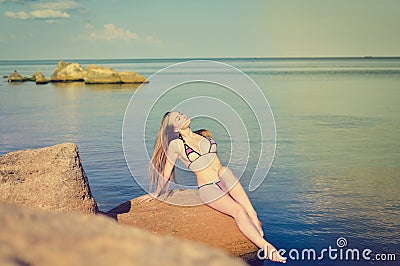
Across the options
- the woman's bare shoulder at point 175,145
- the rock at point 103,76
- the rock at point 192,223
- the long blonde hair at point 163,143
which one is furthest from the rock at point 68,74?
the rock at point 192,223

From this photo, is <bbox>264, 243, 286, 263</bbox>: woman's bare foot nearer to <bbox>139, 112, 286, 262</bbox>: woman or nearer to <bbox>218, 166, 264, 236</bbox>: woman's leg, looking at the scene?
<bbox>139, 112, 286, 262</bbox>: woman

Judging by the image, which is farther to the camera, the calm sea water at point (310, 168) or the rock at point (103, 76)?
the rock at point (103, 76)

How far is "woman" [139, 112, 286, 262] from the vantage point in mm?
6891

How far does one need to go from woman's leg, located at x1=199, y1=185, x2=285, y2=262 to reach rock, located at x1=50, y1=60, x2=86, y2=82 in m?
57.5

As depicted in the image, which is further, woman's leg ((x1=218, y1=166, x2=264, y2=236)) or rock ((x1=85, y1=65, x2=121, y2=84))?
rock ((x1=85, y1=65, x2=121, y2=84))

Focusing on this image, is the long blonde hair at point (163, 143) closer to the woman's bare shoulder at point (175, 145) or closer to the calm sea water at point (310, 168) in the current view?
the woman's bare shoulder at point (175, 145)

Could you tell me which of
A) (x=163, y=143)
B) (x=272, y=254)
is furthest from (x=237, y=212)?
(x=163, y=143)

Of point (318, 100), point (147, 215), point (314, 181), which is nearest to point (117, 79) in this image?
point (318, 100)

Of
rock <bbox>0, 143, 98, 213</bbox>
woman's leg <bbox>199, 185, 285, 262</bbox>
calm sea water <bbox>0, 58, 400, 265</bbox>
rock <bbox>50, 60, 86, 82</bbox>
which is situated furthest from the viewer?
rock <bbox>50, 60, 86, 82</bbox>

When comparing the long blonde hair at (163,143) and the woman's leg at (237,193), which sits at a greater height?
the long blonde hair at (163,143)

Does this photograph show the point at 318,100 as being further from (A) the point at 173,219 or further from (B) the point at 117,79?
(B) the point at 117,79

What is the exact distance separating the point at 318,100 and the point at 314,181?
20.1m

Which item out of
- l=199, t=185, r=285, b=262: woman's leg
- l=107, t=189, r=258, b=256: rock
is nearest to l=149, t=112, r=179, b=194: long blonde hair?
l=107, t=189, r=258, b=256: rock

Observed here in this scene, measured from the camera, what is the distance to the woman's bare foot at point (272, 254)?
22.5 ft
